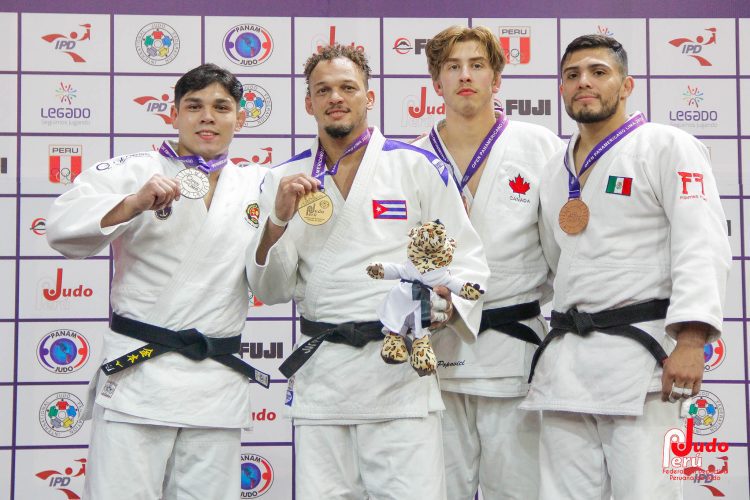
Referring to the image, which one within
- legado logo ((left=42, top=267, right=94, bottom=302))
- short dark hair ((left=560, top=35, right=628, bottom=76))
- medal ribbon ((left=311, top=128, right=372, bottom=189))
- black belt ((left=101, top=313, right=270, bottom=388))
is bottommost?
black belt ((left=101, top=313, right=270, bottom=388))

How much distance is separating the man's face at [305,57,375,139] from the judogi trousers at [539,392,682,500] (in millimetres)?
1194

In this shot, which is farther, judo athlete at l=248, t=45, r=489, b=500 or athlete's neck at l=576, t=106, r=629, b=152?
athlete's neck at l=576, t=106, r=629, b=152

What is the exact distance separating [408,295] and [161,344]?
3.07 feet

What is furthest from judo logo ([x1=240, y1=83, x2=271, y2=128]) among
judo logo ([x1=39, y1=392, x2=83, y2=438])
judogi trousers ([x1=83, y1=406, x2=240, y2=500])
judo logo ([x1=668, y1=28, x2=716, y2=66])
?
judo logo ([x1=668, y1=28, x2=716, y2=66])

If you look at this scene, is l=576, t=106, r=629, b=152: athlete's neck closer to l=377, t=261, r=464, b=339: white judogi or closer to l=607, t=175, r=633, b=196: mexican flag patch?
l=607, t=175, r=633, b=196: mexican flag patch

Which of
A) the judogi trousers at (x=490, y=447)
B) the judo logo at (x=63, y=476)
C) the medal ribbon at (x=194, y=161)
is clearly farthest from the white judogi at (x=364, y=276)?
the judo logo at (x=63, y=476)

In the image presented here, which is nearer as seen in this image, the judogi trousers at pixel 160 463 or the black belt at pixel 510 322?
the judogi trousers at pixel 160 463

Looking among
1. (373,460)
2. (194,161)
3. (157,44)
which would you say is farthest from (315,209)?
(157,44)

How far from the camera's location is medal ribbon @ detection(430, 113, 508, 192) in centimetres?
321

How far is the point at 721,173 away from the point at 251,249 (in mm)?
2772

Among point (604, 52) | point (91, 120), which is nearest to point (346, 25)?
point (91, 120)

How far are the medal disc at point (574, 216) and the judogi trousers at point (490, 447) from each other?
66cm

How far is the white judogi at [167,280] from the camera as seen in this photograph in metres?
2.95

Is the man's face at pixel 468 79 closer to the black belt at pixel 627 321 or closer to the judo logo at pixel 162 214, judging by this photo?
the black belt at pixel 627 321
